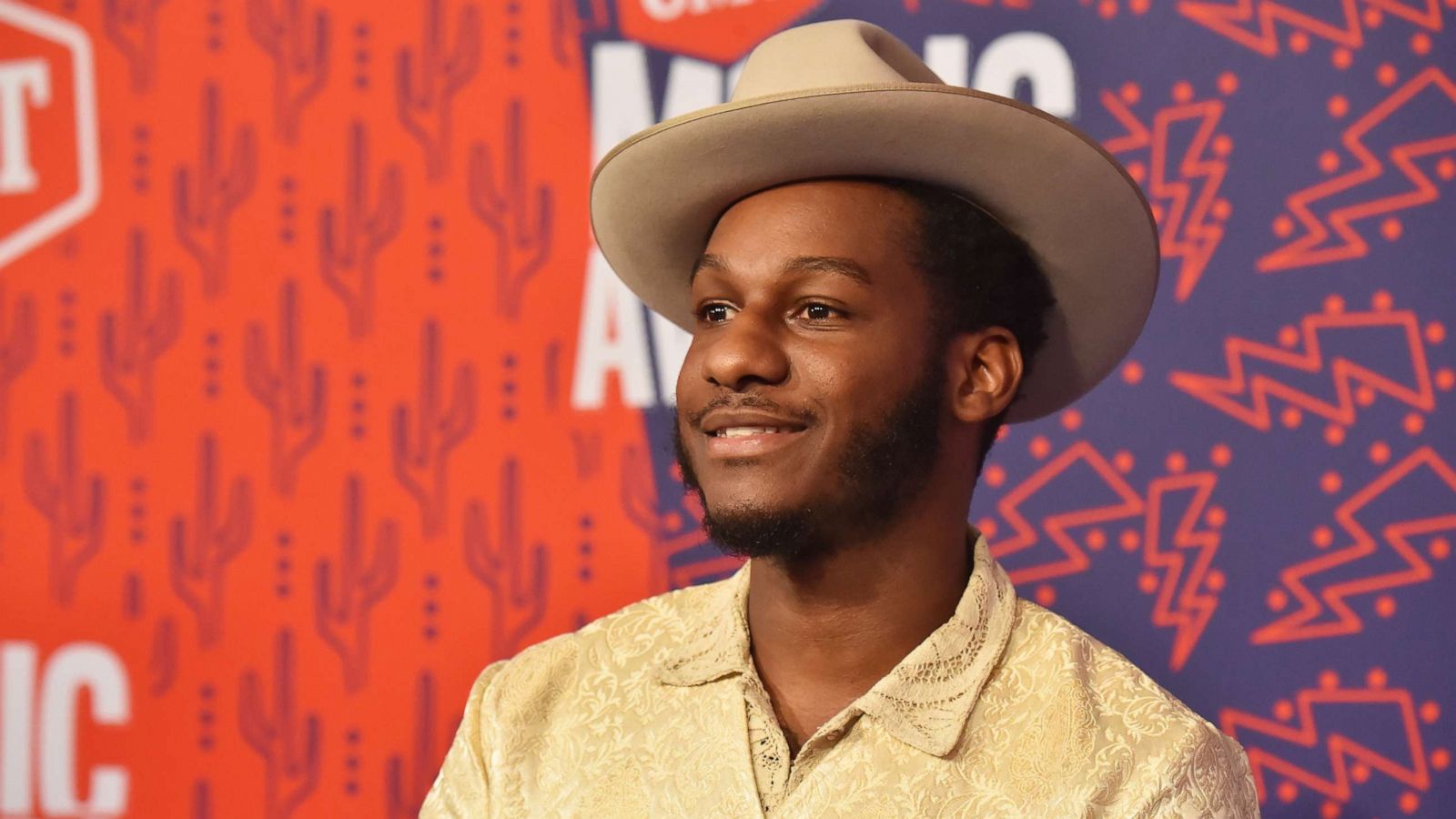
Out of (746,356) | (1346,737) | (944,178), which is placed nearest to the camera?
(746,356)

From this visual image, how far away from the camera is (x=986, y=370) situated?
158 cm

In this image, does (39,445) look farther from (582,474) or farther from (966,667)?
(966,667)

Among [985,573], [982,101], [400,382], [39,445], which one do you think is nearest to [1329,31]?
[982,101]

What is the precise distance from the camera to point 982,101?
1.43 m

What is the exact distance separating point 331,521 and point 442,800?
2.13 feet

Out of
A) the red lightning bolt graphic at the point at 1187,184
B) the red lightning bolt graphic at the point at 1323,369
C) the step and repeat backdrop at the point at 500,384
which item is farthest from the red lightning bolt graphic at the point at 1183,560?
the red lightning bolt graphic at the point at 1187,184

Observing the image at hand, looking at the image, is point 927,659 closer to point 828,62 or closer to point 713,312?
point 713,312

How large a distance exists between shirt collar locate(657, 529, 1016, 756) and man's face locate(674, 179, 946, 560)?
0.43ft

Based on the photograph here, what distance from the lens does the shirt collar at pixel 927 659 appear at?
145cm

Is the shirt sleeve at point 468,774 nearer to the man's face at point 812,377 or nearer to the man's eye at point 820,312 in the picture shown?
the man's face at point 812,377

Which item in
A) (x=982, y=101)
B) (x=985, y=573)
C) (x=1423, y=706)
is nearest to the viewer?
(x=982, y=101)

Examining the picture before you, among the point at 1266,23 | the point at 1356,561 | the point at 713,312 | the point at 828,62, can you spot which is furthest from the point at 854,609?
the point at 1266,23

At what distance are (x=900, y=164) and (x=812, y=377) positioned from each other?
0.26 m

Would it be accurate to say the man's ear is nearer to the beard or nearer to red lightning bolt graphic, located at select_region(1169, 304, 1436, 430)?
the beard
